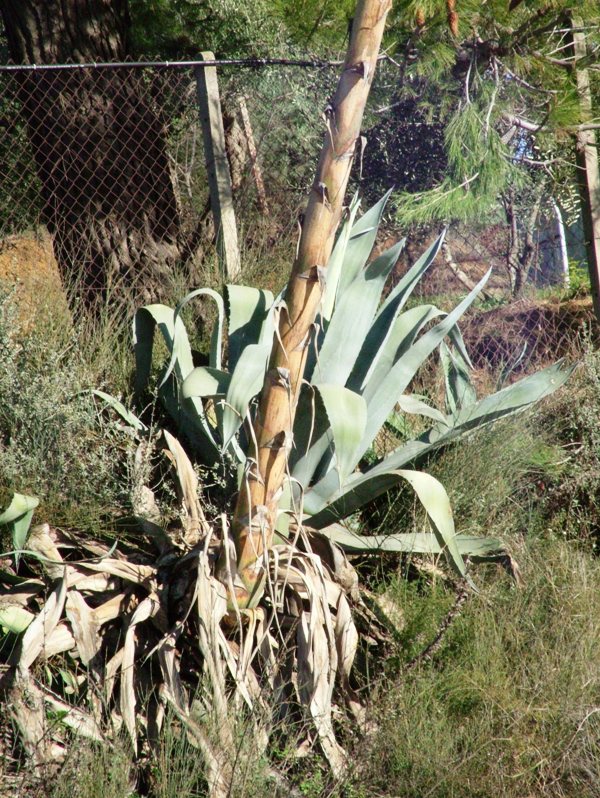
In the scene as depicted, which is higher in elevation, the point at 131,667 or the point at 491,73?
the point at 491,73

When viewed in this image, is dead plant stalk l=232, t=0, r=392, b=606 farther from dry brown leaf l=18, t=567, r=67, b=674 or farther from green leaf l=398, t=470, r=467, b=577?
dry brown leaf l=18, t=567, r=67, b=674

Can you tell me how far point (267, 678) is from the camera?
2.77 meters

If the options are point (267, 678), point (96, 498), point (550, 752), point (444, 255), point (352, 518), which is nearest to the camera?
point (550, 752)

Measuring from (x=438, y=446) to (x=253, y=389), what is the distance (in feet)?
2.86

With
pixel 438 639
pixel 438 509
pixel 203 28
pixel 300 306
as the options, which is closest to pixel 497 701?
pixel 438 639

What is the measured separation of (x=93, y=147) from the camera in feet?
16.9

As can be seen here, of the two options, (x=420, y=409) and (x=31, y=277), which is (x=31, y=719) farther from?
(x=31, y=277)

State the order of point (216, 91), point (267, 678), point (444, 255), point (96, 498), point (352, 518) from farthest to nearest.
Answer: point (444, 255) < point (216, 91) < point (352, 518) < point (96, 498) < point (267, 678)

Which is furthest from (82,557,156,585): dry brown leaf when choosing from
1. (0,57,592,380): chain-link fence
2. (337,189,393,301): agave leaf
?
(0,57,592,380): chain-link fence

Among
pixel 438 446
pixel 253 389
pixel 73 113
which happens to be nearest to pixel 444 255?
pixel 73 113

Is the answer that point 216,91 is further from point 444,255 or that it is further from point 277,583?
point 277,583

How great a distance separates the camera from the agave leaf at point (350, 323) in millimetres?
3361

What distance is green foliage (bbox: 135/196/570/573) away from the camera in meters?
3.09

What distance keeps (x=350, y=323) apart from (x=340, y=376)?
0.21 m
